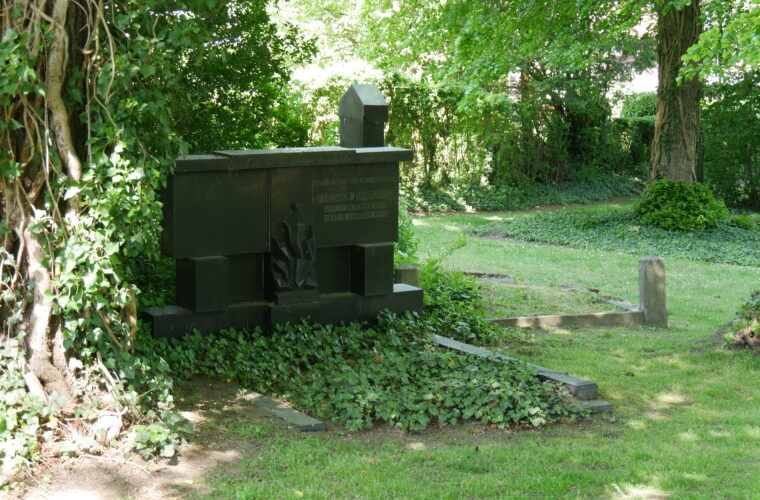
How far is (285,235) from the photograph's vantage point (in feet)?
28.3

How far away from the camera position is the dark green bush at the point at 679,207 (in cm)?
1886

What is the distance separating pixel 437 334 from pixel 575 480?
409cm

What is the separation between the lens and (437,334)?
9.38 m

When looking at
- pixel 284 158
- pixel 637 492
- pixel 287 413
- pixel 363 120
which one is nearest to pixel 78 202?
pixel 287 413

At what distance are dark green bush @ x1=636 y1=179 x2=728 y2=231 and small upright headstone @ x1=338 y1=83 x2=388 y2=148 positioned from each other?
10.9 meters

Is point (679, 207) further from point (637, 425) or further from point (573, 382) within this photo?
point (637, 425)

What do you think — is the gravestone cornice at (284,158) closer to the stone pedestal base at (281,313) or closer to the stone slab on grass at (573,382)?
the stone pedestal base at (281,313)

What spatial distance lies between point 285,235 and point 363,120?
1.83 metres

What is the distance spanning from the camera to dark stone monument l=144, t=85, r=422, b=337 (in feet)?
26.5

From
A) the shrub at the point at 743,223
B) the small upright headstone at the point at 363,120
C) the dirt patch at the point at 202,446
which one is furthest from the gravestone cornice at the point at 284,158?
the shrub at the point at 743,223

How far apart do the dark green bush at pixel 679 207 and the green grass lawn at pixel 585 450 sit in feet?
33.0

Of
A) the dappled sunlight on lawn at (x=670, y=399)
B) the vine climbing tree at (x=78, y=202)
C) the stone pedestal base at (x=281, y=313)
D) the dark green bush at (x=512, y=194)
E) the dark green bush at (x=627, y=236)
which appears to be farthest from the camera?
the dark green bush at (x=512, y=194)

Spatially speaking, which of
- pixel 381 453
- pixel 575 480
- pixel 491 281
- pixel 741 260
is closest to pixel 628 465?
pixel 575 480

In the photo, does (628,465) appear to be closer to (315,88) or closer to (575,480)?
(575,480)
